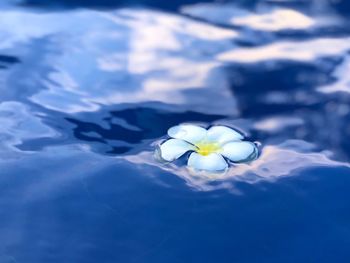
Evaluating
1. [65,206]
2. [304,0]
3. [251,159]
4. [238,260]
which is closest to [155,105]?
[251,159]

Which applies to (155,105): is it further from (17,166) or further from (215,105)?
(17,166)

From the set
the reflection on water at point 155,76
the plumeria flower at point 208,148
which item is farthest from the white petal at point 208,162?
the reflection on water at point 155,76

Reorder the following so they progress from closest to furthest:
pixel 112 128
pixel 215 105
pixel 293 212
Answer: pixel 293 212, pixel 112 128, pixel 215 105

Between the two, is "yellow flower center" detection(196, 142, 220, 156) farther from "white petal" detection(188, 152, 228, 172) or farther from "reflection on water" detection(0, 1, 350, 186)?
"reflection on water" detection(0, 1, 350, 186)

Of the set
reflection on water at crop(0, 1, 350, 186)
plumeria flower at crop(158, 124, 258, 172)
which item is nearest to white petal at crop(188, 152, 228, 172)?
plumeria flower at crop(158, 124, 258, 172)

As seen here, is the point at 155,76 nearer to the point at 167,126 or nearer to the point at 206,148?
the point at 167,126

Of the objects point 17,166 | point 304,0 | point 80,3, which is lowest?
point 17,166
